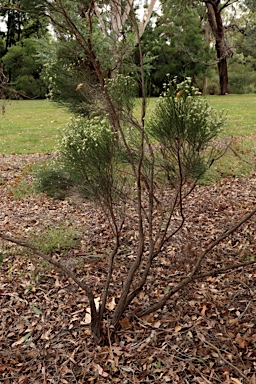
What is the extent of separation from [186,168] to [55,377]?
6.32ft

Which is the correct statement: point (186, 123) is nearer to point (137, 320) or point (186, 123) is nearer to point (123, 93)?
point (123, 93)

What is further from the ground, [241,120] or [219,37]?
[219,37]

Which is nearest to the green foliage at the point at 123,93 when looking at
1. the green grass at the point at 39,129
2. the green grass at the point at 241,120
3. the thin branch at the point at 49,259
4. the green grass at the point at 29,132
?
the thin branch at the point at 49,259

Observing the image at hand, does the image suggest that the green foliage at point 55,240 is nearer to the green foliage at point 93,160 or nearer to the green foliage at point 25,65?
the green foliage at point 93,160

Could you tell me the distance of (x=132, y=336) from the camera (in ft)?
8.62

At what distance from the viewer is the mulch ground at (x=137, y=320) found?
2.36 meters

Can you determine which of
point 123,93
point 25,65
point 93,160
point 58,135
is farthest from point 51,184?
point 25,65

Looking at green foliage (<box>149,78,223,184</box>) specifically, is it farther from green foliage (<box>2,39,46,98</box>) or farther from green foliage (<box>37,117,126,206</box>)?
green foliage (<box>2,39,46,98</box>)

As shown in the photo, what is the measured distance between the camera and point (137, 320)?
276cm

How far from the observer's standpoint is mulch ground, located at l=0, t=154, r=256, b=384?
236 cm

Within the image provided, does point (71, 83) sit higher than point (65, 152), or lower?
higher

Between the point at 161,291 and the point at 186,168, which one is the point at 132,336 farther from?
the point at 186,168

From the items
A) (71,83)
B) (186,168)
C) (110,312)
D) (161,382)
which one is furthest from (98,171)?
(71,83)

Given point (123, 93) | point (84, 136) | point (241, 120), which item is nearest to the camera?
point (123, 93)
